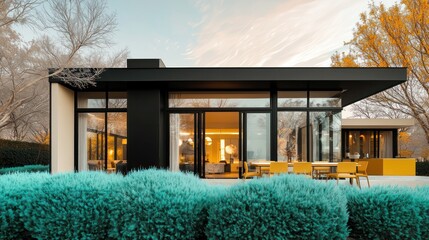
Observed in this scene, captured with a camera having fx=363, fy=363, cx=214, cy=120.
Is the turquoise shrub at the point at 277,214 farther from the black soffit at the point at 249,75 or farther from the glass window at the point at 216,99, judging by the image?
the glass window at the point at 216,99

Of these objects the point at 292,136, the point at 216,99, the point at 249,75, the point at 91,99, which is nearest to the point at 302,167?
the point at 292,136

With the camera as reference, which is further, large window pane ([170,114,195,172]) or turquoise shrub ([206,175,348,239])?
large window pane ([170,114,195,172])

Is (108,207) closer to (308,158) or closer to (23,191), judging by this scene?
(23,191)

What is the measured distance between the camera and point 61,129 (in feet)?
38.7

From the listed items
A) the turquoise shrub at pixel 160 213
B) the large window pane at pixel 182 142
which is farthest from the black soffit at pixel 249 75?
the turquoise shrub at pixel 160 213

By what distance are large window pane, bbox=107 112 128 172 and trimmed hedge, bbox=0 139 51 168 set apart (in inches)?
291

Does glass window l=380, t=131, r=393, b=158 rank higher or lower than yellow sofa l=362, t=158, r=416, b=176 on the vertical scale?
higher

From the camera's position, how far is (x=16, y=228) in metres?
4.82

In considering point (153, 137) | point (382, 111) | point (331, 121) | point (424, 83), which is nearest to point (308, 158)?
point (331, 121)

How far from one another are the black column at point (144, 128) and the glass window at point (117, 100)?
1191 mm

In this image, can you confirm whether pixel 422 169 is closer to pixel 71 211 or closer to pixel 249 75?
pixel 249 75

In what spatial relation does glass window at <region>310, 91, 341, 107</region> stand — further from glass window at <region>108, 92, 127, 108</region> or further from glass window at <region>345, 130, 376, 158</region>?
glass window at <region>345, 130, 376, 158</region>

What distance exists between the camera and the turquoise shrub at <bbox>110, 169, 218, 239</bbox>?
4.46 meters

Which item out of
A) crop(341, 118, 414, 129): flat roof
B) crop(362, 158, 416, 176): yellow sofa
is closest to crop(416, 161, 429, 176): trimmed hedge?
A: crop(341, 118, 414, 129): flat roof
